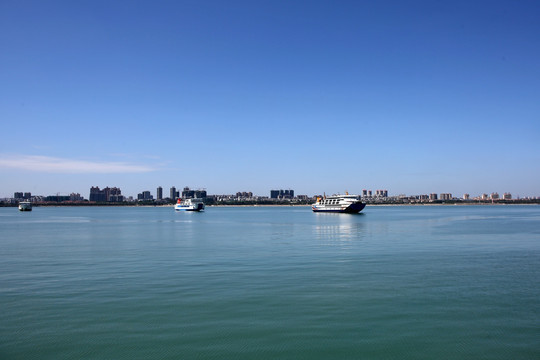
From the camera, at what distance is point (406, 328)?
15.0m

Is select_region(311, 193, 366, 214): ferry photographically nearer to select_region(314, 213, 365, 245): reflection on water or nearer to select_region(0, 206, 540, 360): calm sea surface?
select_region(314, 213, 365, 245): reflection on water

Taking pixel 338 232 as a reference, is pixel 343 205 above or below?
above

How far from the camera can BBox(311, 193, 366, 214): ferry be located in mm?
146375

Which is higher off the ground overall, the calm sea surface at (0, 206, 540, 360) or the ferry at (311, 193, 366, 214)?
the ferry at (311, 193, 366, 214)

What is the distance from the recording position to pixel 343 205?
149 m

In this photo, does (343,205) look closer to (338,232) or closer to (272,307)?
(338,232)

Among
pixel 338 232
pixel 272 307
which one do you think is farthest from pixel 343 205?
pixel 272 307

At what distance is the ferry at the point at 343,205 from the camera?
5763 inches

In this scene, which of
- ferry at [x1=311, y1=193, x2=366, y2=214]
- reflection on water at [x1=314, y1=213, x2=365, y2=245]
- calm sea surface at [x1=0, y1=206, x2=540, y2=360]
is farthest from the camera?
ferry at [x1=311, y1=193, x2=366, y2=214]

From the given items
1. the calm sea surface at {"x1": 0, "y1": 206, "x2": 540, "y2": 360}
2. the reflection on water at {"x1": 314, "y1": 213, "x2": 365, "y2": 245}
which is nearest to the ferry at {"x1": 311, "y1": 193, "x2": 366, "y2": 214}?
the reflection on water at {"x1": 314, "y1": 213, "x2": 365, "y2": 245}

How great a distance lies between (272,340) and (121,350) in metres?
4.83

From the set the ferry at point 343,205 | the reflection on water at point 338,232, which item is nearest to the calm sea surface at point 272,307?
the reflection on water at point 338,232

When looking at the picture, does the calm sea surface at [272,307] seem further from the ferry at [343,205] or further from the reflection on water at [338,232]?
the ferry at [343,205]

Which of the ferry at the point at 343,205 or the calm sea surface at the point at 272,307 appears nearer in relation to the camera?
the calm sea surface at the point at 272,307
